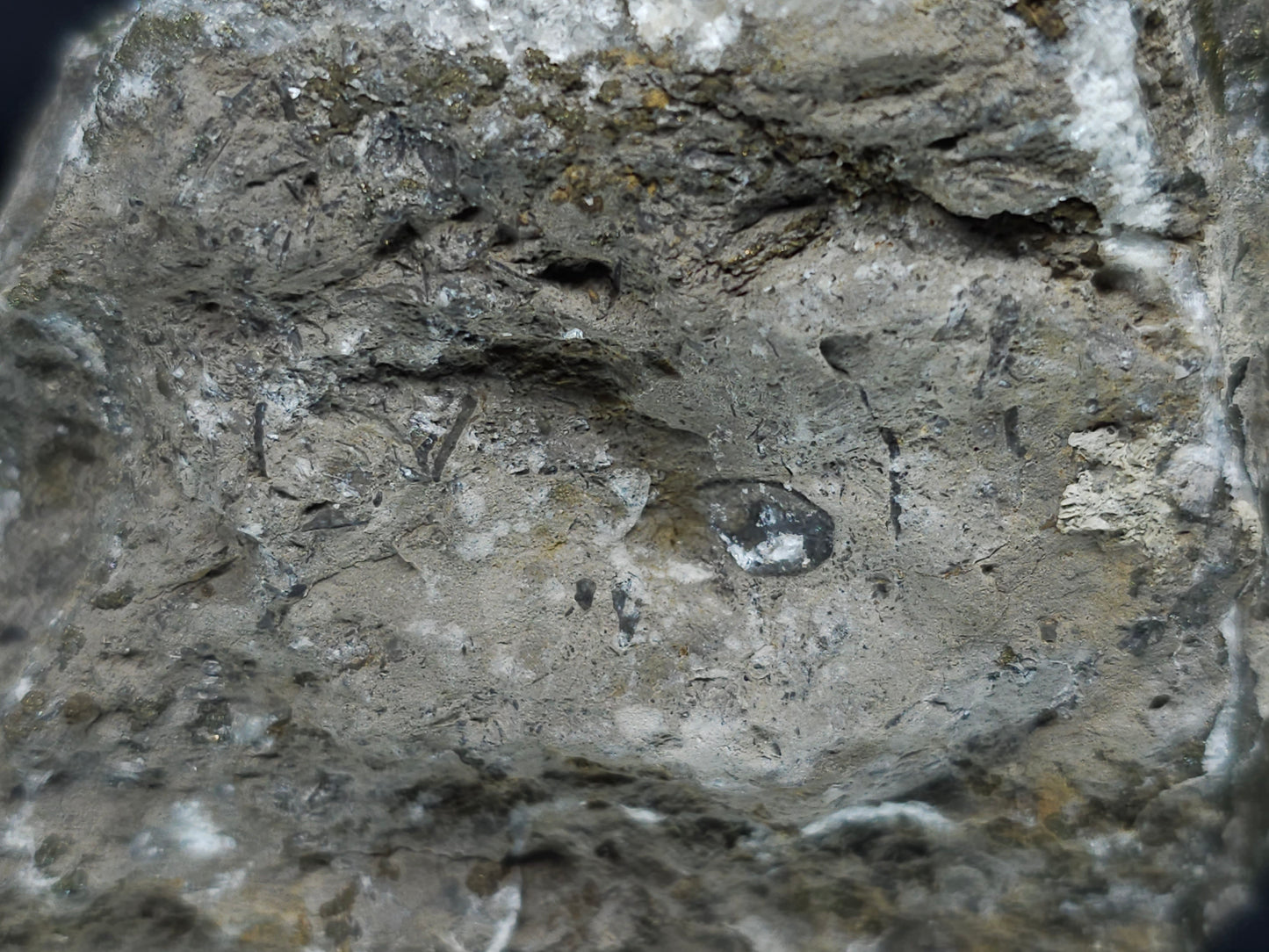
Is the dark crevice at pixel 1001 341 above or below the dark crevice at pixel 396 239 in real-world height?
below

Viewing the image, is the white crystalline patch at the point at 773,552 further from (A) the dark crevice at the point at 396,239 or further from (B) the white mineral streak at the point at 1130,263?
(A) the dark crevice at the point at 396,239

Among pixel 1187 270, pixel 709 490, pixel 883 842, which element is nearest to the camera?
pixel 1187 270

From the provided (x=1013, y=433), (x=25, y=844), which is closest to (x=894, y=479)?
(x=1013, y=433)

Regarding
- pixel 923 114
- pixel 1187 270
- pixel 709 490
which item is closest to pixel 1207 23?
pixel 1187 270

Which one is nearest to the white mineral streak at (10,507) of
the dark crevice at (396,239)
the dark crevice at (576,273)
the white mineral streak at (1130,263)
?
the dark crevice at (396,239)

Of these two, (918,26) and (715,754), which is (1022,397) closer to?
(918,26)

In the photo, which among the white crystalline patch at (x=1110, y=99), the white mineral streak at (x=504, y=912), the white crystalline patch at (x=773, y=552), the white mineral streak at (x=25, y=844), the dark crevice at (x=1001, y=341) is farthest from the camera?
the white mineral streak at (x=504, y=912)
